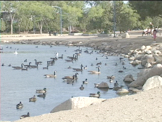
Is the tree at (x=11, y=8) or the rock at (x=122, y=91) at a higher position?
the tree at (x=11, y=8)

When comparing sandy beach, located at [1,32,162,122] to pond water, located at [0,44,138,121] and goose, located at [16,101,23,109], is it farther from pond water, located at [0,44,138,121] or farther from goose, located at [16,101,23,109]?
goose, located at [16,101,23,109]

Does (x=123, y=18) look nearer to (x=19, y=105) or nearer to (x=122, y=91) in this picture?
(x=122, y=91)

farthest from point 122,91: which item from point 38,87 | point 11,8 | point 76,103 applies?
point 11,8

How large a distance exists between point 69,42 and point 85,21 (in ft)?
106

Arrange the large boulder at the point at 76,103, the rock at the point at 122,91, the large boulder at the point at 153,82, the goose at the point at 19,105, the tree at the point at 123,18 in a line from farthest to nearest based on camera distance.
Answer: the tree at the point at 123,18
the rock at the point at 122,91
the large boulder at the point at 153,82
the goose at the point at 19,105
the large boulder at the point at 76,103

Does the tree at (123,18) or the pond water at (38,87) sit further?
the tree at (123,18)

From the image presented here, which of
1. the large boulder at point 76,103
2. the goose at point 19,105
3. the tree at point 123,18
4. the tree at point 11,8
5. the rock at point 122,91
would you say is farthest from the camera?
the tree at point 11,8

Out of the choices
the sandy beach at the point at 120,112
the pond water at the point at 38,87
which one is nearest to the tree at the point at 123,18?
the pond water at the point at 38,87

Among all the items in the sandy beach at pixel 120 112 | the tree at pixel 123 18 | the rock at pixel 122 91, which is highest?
the tree at pixel 123 18

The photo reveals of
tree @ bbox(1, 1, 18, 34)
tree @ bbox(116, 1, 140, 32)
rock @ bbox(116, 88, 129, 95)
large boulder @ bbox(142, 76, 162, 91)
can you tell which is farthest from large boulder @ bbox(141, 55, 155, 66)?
tree @ bbox(1, 1, 18, 34)

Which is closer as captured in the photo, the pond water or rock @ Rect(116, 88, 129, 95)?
the pond water

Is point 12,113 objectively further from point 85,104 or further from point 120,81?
point 120,81

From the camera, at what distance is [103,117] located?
10633 millimetres

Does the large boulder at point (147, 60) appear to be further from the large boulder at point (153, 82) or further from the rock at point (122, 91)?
the large boulder at point (153, 82)
